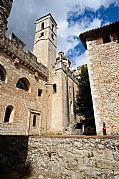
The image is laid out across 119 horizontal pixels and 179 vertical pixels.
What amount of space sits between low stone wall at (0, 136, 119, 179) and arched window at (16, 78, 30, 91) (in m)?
7.21

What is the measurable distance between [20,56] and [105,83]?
9.03 metres

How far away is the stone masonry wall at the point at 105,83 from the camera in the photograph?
293 inches

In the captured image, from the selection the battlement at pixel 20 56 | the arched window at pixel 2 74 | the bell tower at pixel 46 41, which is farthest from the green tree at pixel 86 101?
the arched window at pixel 2 74

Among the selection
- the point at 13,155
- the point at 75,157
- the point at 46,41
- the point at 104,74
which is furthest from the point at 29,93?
the point at 46,41

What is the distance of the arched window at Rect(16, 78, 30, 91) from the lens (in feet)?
44.0

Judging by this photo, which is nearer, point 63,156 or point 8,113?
point 63,156

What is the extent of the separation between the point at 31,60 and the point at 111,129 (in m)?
11.0

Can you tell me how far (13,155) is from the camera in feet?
21.7

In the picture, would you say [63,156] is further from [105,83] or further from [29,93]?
[29,93]

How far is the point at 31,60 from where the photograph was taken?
49.0ft

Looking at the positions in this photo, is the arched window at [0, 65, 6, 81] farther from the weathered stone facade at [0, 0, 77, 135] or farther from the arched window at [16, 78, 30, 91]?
the arched window at [16, 78, 30, 91]

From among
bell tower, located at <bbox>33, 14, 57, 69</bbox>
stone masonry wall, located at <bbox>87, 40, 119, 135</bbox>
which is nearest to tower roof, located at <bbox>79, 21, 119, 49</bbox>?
stone masonry wall, located at <bbox>87, 40, 119, 135</bbox>

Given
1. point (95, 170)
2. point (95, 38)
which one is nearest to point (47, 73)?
point (95, 38)

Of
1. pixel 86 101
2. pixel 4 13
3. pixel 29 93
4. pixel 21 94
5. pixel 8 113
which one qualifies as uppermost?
pixel 4 13
